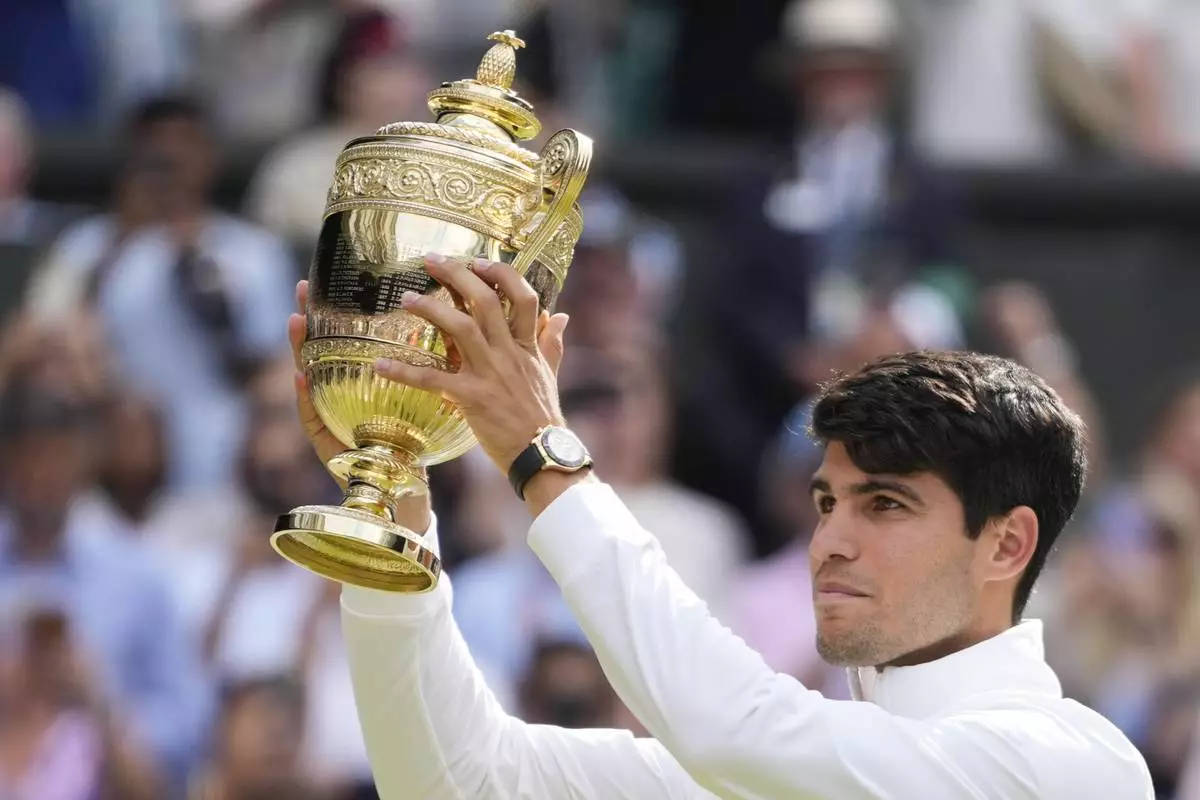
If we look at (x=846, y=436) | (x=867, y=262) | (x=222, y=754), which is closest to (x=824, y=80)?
(x=867, y=262)

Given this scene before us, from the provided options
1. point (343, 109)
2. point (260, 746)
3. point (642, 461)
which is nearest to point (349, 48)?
point (343, 109)

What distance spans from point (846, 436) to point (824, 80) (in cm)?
548

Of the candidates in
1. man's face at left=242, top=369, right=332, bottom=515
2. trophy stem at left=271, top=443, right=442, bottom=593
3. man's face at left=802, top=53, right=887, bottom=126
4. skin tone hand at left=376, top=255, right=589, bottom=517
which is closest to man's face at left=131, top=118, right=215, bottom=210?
man's face at left=242, top=369, right=332, bottom=515

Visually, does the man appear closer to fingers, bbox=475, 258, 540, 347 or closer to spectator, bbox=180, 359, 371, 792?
fingers, bbox=475, 258, 540, 347

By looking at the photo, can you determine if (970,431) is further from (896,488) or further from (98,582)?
(98,582)

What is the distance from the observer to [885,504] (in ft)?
12.5

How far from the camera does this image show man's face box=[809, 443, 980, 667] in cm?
375

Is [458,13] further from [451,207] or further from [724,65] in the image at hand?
[451,207]

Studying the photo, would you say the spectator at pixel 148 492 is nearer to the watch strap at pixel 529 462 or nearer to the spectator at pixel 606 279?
the spectator at pixel 606 279

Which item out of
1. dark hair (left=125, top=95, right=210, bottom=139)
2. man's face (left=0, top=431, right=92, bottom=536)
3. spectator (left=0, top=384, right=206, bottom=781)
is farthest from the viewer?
dark hair (left=125, top=95, right=210, bottom=139)

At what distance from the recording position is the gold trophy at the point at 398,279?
3598mm

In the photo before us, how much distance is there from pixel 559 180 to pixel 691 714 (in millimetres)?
802

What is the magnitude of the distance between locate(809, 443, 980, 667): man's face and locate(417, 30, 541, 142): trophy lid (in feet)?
2.35

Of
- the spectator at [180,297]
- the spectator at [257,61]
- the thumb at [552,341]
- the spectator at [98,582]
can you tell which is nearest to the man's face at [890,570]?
the thumb at [552,341]
